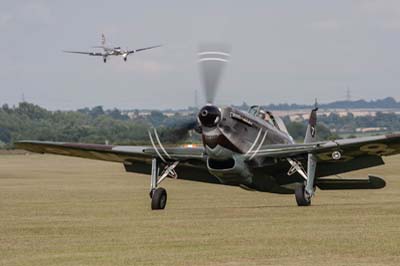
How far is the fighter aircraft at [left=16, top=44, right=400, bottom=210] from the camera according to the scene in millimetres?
21703

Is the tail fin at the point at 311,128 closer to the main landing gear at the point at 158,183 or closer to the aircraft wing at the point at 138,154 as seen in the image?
the aircraft wing at the point at 138,154

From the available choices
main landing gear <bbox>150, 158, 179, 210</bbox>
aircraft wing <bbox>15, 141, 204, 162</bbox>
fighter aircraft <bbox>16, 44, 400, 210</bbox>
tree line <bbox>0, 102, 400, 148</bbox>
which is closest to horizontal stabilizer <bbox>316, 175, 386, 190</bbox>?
fighter aircraft <bbox>16, 44, 400, 210</bbox>

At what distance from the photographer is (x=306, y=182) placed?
22859mm

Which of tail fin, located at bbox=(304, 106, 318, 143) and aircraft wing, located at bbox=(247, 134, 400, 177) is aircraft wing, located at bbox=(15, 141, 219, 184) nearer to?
aircraft wing, located at bbox=(247, 134, 400, 177)

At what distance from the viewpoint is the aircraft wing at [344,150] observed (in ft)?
72.7

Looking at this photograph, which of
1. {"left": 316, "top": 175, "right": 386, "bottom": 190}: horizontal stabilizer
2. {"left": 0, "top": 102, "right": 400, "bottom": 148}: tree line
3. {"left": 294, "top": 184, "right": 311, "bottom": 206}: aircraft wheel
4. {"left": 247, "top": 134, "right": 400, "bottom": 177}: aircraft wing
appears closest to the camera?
{"left": 247, "top": 134, "right": 400, "bottom": 177}: aircraft wing

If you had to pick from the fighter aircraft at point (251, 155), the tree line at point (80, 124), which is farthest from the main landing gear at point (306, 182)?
the tree line at point (80, 124)

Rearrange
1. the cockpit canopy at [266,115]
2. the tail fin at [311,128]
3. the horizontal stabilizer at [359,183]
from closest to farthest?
the horizontal stabilizer at [359,183] < the cockpit canopy at [266,115] < the tail fin at [311,128]

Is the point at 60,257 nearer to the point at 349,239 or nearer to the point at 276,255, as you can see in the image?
the point at 276,255

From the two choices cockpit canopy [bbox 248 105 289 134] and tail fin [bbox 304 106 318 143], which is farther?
tail fin [bbox 304 106 318 143]

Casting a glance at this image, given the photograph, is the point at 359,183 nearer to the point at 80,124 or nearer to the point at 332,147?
Answer: the point at 332,147

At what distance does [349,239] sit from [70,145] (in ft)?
35.7

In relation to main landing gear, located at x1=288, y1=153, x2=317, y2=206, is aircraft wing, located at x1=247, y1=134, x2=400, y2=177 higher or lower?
higher

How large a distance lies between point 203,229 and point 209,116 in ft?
13.4
